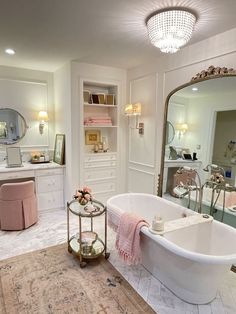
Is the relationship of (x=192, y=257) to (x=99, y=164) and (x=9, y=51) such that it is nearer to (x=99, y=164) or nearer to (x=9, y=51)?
(x=99, y=164)

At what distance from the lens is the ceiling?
1854 mm

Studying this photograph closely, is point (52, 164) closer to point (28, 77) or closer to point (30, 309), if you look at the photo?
point (28, 77)

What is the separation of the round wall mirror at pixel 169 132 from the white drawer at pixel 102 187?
1.44 meters

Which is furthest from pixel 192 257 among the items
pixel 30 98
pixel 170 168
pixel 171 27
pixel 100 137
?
pixel 30 98

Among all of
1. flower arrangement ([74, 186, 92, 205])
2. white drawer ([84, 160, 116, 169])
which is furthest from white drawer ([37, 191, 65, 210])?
flower arrangement ([74, 186, 92, 205])

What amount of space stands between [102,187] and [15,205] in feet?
4.88

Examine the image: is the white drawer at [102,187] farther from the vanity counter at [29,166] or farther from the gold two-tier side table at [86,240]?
the gold two-tier side table at [86,240]

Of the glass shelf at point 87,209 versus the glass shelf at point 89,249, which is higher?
the glass shelf at point 87,209

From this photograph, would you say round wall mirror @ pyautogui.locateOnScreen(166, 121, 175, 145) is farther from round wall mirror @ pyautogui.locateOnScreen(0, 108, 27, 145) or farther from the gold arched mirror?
round wall mirror @ pyautogui.locateOnScreen(0, 108, 27, 145)

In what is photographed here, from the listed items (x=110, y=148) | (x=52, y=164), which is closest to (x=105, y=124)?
(x=110, y=148)

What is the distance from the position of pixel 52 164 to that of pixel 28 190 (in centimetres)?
77

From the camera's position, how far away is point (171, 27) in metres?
1.89

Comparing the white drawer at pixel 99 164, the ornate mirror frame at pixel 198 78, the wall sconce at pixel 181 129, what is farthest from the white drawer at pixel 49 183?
the wall sconce at pixel 181 129

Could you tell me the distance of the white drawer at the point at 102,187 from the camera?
13.1 ft
